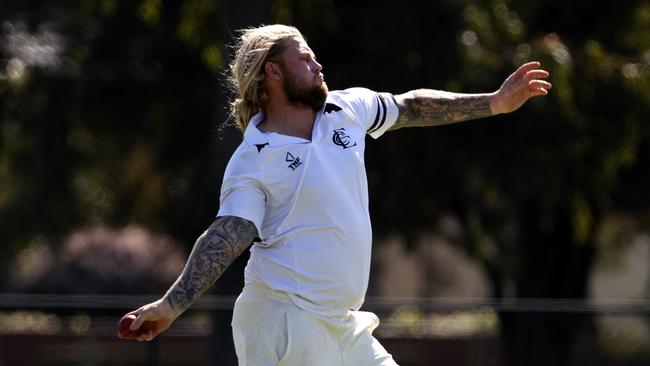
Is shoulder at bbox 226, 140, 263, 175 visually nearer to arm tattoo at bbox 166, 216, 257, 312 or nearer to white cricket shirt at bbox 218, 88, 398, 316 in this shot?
white cricket shirt at bbox 218, 88, 398, 316

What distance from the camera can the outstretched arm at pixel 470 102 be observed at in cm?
474

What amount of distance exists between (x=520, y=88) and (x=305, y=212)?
1100mm

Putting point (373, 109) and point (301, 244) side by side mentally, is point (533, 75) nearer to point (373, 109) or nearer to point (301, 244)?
point (373, 109)

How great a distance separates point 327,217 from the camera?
13.7ft

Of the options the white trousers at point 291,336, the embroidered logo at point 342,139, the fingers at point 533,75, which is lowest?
the white trousers at point 291,336

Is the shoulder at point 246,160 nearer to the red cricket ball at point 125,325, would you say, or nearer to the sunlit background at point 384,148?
the red cricket ball at point 125,325

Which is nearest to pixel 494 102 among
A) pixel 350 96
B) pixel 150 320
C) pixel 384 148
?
pixel 350 96

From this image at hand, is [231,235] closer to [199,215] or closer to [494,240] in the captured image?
[199,215]

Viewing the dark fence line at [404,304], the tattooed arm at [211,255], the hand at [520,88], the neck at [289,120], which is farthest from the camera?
the dark fence line at [404,304]

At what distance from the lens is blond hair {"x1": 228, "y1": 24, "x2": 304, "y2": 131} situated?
14.3 ft

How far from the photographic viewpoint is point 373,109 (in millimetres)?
4629

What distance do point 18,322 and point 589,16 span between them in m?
6.14

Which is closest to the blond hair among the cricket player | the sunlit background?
the cricket player

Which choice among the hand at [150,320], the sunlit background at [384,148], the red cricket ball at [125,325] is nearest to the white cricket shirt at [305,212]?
the hand at [150,320]
